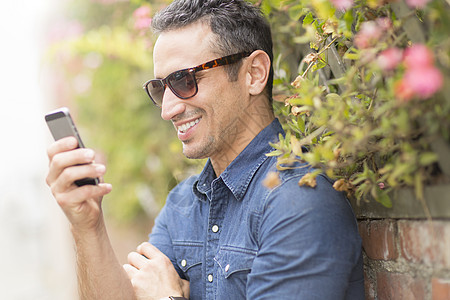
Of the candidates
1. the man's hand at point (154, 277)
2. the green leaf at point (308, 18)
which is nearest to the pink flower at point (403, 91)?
the green leaf at point (308, 18)

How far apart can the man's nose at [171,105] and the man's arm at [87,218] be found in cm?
34

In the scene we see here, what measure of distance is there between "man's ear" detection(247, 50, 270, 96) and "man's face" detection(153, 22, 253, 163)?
1.4 inches

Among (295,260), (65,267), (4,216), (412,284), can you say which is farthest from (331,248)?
(4,216)

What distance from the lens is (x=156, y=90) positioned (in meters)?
1.70

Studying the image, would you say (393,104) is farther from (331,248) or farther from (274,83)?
(274,83)

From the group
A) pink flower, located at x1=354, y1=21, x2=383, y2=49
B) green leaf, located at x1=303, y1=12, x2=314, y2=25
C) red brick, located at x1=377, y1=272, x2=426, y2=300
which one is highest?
green leaf, located at x1=303, y1=12, x2=314, y2=25

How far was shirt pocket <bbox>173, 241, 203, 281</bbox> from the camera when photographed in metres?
1.65

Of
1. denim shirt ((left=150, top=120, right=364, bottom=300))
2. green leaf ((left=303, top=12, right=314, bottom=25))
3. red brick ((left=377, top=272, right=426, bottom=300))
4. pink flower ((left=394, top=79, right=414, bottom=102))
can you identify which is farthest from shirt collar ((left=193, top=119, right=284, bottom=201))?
pink flower ((left=394, top=79, right=414, bottom=102))

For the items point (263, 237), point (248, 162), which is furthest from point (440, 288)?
point (248, 162)

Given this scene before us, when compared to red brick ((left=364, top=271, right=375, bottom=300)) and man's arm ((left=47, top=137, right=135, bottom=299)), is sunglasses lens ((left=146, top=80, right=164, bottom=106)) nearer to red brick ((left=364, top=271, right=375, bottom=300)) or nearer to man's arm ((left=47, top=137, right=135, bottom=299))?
man's arm ((left=47, top=137, right=135, bottom=299))

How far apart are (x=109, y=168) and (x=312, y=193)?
10.4 ft

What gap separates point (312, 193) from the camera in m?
1.27

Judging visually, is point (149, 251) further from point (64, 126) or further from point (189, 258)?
point (64, 126)

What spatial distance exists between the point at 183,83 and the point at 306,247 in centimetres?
70
